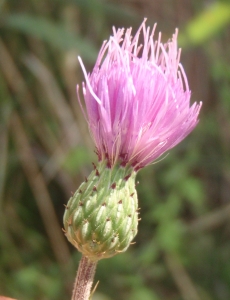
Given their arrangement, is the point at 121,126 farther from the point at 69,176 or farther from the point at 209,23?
the point at 69,176

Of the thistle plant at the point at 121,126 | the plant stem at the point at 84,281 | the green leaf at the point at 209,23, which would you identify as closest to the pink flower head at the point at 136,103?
the thistle plant at the point at 121,126

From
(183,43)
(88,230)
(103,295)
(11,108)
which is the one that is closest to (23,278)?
(103,295)

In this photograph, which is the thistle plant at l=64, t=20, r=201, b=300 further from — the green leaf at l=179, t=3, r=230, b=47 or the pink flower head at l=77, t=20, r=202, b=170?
the green leaf at l=179, t=3, r=230, b=47

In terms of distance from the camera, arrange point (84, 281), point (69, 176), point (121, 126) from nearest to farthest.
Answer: point (84, 281) → point (121, 126) → point (69, 176)

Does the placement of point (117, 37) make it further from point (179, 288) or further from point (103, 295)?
point (179, 288)

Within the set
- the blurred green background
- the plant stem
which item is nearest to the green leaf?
the blurred green background

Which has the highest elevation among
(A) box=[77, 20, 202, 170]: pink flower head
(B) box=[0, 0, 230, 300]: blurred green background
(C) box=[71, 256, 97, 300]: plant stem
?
(B) box=[0, 0, 230, 300]: blurred green background

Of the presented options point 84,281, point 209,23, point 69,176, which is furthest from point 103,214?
point 69,176
